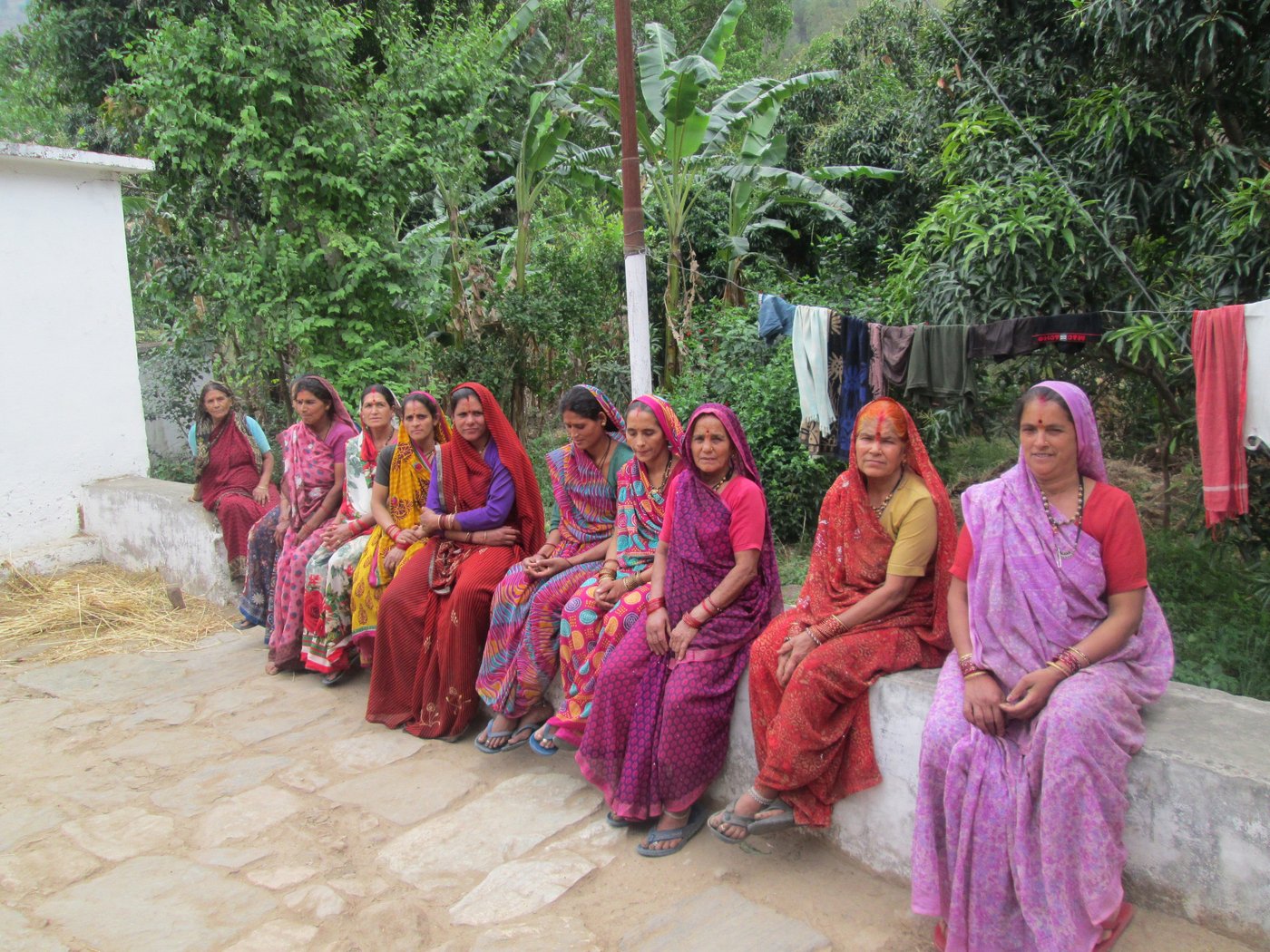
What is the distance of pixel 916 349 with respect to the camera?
14.9 feet

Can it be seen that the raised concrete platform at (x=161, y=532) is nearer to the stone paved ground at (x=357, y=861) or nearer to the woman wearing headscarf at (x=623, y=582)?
the stone paved ground at (x=357, y=861)

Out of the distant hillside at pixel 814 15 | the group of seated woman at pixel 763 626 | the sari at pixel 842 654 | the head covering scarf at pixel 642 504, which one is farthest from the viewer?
the distant hillside at pixel 814 15

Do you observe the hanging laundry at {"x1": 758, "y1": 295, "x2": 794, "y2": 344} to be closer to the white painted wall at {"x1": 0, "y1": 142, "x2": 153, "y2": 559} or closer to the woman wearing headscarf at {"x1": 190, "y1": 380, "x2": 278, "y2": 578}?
the woman wearing headscarf at {"x1": 190, "y1": 380, "x2": 278, "y2": 578}

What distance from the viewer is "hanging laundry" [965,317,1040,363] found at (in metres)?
4.09

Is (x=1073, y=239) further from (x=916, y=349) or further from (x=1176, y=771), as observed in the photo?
(x=1176, y=771)

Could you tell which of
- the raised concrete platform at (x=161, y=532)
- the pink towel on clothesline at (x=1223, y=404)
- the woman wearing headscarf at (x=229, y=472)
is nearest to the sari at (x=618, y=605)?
the pink towel on clothesline at (x=1223, y=404)

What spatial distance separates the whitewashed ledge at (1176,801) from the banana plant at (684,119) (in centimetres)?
592

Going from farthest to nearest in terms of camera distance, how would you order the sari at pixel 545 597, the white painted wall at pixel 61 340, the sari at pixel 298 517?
the white painted wall at pixel 61 340 → the sari at pixel 298 517 → the sari at pixel 545 597

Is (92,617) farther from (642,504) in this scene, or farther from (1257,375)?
(1257,375)

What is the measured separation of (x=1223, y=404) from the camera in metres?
3.42

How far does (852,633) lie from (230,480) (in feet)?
15.1

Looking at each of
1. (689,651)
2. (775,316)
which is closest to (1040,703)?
(689,651)

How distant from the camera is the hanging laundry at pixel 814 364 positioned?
4910mm

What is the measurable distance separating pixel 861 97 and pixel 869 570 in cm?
976
